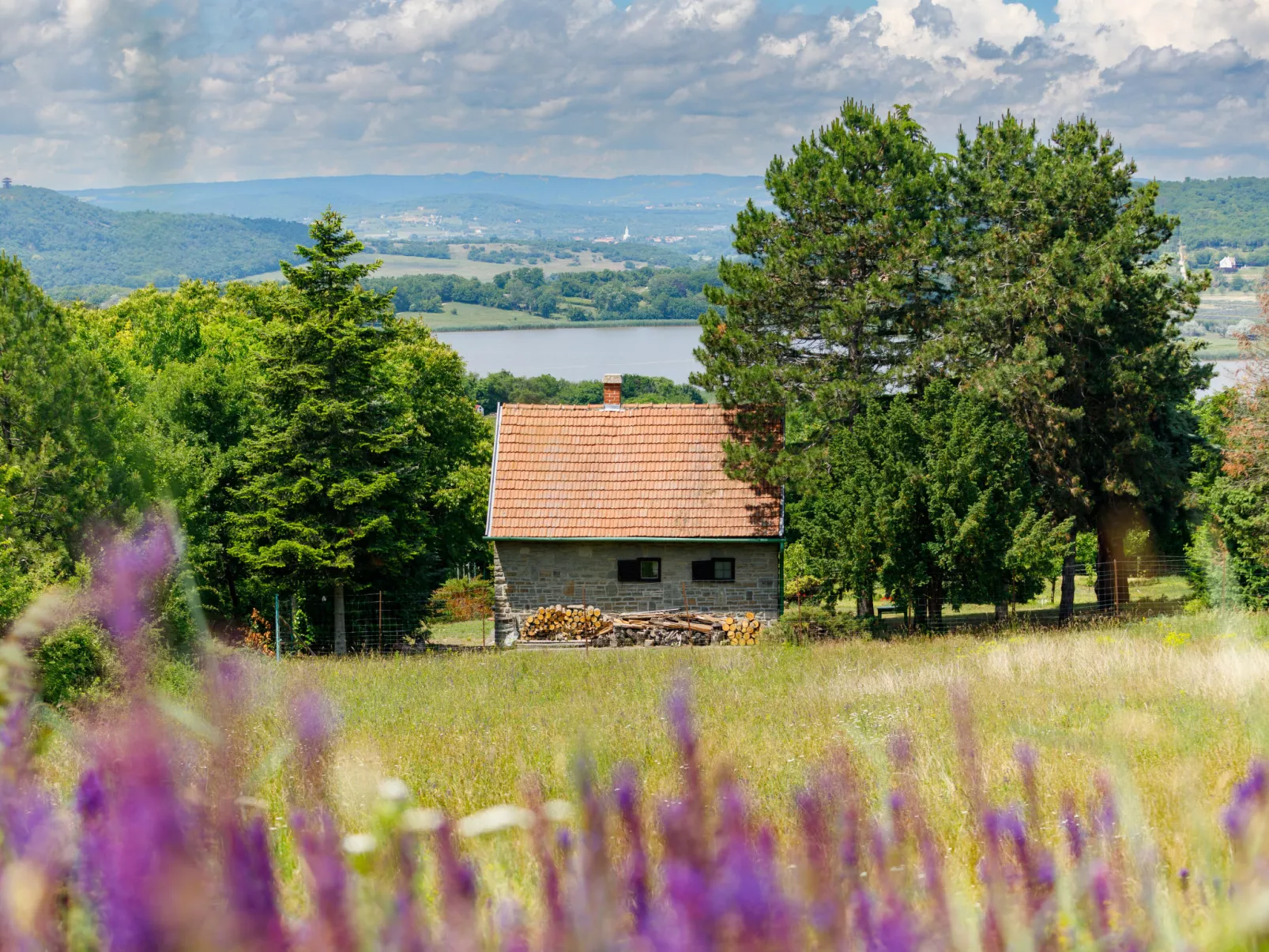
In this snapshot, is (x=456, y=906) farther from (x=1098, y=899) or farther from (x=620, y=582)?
(x=620, y=582)

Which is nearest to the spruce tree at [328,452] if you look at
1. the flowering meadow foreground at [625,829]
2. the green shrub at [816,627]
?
the green shrub at [816,627]

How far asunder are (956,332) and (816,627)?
7093 mm

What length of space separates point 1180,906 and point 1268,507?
24015 millimetres

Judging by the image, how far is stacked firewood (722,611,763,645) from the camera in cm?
2658

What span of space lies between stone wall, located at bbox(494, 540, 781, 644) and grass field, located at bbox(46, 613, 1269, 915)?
1094 cm

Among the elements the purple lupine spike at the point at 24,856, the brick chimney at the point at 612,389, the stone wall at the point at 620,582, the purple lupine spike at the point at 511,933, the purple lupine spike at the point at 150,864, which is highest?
the brick chimney at the point at 612,389

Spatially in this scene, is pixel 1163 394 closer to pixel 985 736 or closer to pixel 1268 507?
pixel 1268 507

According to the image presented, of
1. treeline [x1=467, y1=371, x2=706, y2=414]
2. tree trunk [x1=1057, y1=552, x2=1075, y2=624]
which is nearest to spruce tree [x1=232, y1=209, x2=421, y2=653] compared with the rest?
tree trunk [x1=1057, y1=552, x2=1075, y2=624]

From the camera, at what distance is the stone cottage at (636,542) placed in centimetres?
2745

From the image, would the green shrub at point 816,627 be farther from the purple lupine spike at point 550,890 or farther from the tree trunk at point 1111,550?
the purple lupine spike at point 550,890

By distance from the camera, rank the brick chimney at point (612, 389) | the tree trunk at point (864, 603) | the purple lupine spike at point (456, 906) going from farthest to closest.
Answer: the brick chimney at point (612, 389) < the tree trunk at point (864, 603) < the purple lupine spike at point (456, 906)

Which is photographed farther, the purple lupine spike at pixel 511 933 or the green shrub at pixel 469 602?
the green shrub at pixel 469 602

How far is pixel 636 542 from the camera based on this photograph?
27.6 m

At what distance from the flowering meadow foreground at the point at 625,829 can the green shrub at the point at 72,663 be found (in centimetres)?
524
